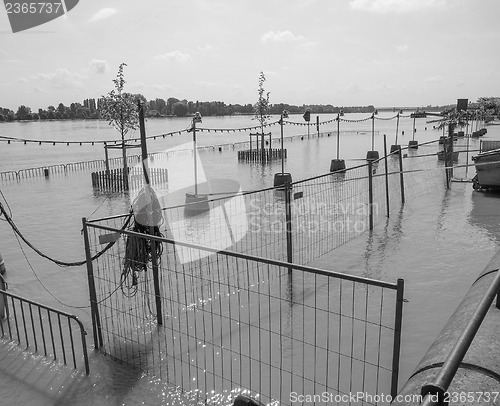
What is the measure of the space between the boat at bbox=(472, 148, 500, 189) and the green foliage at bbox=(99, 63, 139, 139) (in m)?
18.1

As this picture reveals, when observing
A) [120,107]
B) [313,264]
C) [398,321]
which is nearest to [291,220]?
[313,264]

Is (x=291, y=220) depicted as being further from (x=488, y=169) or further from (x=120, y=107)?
(x=120, y=107)

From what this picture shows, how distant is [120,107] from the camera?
83.1 ft

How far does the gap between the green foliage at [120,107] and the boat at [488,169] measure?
1813 cm

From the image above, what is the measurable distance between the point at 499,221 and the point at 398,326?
1004 centimetres

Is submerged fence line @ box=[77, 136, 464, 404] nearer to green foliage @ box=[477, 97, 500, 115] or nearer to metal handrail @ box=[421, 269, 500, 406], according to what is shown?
metal handrail @ box=[421, 269, 500, 406]

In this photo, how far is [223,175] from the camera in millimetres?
25578

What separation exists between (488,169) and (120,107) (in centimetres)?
1946

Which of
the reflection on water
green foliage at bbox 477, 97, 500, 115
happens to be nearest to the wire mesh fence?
the reflection on water

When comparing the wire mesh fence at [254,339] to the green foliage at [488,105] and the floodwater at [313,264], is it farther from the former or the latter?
the green foliage at [488,105]

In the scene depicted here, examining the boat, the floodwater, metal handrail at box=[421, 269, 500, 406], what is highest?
metal handrail at box=[421, 269, 500, 406]

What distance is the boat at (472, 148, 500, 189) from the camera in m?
14.7

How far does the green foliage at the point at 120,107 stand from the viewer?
25344 millimetres

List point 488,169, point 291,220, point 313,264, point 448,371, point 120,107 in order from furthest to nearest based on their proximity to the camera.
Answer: point 120,107
point 488,169
point 291,220
point 313,264
point 448,371
